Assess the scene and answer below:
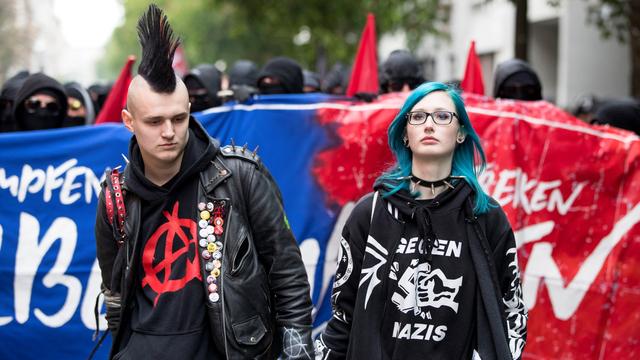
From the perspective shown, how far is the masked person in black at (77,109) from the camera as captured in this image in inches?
273

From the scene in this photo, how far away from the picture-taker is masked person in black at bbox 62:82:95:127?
692cm

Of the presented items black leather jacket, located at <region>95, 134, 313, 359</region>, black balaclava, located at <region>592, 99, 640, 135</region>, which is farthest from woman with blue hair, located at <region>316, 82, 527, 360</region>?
black balaclava, located at <region>592, 99, 640, 135</region>

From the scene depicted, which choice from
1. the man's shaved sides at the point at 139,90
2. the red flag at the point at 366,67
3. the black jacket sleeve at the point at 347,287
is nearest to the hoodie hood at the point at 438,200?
the black jacket sleeve at the point at 347,287

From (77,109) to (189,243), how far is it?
14.4 feet

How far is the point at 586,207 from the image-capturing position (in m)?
5.29

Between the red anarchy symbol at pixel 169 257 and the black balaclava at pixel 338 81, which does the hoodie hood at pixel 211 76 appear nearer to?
the black balaclava at pixel 338 81

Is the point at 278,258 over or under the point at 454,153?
under

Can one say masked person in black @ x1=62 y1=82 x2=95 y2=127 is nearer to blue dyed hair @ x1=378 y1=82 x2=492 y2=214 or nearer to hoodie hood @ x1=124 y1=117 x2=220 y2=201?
hoodie hood @ x1=124 y1=117 x2=220 y2=201

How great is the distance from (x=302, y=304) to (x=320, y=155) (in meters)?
2.56

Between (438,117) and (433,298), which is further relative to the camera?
(438,117)

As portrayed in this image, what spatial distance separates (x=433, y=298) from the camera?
10.7 feet

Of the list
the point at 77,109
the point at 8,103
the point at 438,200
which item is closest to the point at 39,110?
the point at 77,109

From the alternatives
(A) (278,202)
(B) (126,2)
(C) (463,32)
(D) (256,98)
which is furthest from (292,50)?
(B) (126,2)

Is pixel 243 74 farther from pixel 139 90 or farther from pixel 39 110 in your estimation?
pixel 139 90
